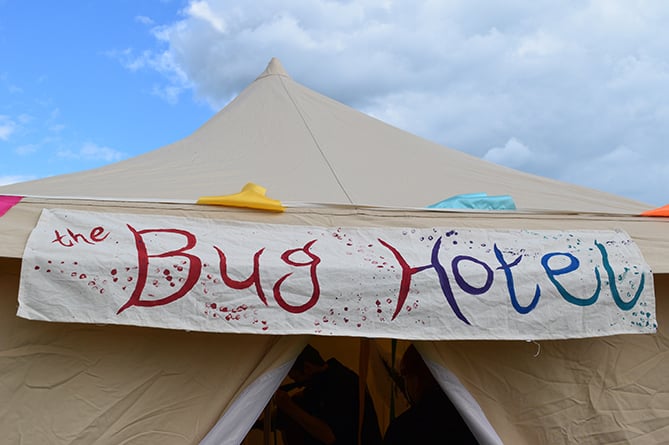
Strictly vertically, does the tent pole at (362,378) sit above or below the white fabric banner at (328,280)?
below

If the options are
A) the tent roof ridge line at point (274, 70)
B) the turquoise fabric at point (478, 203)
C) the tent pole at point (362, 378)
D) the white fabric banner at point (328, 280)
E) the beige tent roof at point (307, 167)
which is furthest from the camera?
the tent roof ridge line at point (274, 70)

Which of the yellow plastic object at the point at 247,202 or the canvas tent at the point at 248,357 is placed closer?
the canvas tent at the point at 248,357

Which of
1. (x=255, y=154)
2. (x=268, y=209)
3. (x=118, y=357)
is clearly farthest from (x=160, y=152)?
(x=118, y=357)

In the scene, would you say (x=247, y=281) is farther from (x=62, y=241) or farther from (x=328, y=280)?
(x=62, y=241)

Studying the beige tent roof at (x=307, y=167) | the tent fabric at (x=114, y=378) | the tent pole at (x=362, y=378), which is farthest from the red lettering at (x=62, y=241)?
the tent pole at (x=362, y=378)

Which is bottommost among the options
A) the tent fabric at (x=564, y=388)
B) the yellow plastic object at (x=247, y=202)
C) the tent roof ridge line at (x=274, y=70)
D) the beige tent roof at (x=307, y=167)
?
the tent fabric at (x=564, y=388)

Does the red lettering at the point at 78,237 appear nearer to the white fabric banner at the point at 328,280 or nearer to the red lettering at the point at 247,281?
the white fabric banner at the point at 328,280

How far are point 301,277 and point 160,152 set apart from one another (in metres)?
1.58

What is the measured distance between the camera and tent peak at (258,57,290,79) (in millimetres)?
3463

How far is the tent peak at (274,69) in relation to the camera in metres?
3.46

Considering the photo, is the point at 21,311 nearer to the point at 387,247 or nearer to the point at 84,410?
the point at 84,410

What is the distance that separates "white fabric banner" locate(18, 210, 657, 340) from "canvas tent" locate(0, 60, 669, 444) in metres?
0.07

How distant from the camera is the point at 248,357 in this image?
1829 millimetres

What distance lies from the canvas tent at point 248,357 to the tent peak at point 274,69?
3.58 ft
